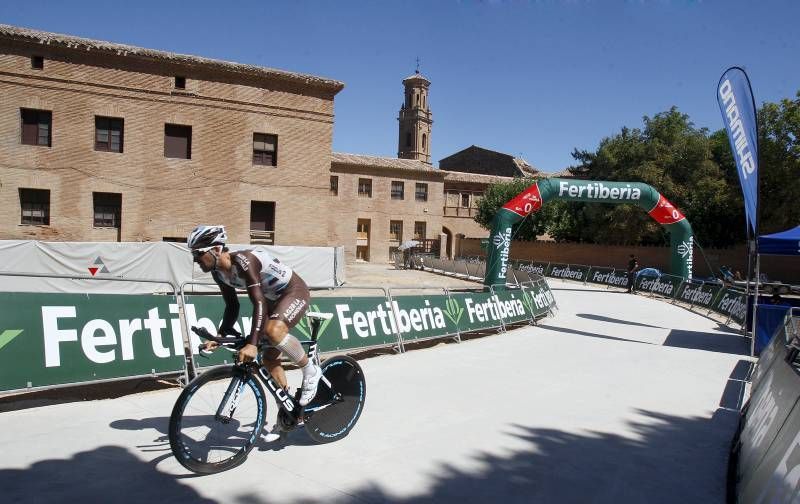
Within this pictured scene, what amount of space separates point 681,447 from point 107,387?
21.0 feet

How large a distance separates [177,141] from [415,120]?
A: 158 ft

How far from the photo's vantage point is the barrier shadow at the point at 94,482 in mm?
3803

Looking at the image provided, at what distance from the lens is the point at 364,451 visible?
16.2ft

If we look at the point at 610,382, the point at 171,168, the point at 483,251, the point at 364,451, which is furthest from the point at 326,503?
the point at 483,251

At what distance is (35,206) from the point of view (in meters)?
25.0

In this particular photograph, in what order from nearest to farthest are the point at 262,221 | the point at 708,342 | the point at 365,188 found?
the point at 708,342
the point at 262,221
the point at 365,188

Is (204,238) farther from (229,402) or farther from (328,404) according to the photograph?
(328,404)

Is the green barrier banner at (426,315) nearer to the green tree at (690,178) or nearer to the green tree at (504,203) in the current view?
the green tree at (690,178)

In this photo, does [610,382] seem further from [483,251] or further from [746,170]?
[483,251]

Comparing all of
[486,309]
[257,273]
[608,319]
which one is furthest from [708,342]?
[257,273]

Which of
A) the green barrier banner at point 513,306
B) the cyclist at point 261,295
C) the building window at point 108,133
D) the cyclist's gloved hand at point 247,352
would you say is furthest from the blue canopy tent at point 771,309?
the building window at point 108,133

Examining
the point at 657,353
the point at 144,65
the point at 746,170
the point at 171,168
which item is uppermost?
the point at 144,65

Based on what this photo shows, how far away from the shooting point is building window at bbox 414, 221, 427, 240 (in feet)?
170

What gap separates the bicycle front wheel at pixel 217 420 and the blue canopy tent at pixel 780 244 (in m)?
11.3
